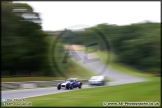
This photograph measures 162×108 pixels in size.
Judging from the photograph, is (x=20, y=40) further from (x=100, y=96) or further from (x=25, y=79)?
(x=100, y=96)

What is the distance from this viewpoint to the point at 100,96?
31.7ft

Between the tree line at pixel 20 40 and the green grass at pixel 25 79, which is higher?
the tree line at pixel 20 40

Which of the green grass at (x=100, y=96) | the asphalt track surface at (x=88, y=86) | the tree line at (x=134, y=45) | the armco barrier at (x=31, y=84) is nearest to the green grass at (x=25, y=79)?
the armco barrier at (x=31, y=84)

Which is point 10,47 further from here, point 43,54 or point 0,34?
point 43,54

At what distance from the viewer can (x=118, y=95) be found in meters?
9.63

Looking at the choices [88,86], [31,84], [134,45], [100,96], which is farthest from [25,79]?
[134,45]

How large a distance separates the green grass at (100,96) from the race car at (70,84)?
0.74 ft

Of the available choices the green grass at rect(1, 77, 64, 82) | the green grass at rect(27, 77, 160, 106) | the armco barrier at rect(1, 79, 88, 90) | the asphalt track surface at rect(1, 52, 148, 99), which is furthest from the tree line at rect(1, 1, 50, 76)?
the green grass at rect(27, 77, 160, 106)

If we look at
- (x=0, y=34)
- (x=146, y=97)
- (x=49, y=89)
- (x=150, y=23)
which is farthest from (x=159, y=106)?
(x=0, y=34)

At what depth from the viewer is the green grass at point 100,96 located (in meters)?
8.98

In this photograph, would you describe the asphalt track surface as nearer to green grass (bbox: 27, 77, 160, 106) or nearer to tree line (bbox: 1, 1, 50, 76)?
green grass (bbox: 27, 77, 160, 106)

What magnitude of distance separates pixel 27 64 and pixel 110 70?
6878mm

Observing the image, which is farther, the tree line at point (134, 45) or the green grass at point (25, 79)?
the tree line at point (134, 45)

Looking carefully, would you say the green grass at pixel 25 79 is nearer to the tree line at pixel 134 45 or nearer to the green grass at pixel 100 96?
the green grass at pixel 100 96
